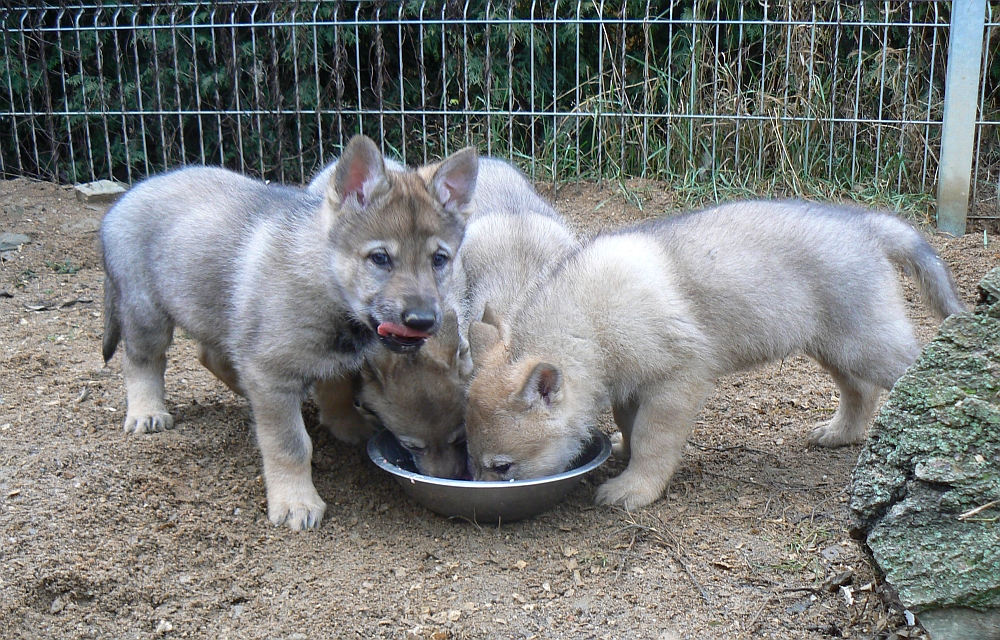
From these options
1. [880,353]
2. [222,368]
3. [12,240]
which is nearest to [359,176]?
[222,368]

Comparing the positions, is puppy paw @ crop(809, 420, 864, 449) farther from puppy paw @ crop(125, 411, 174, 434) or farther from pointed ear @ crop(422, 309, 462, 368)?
puppy paw @ crop(125, 411, 174, 434)

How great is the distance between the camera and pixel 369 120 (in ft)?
32.3

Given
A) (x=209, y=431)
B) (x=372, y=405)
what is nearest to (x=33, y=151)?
(x=209, y=431)

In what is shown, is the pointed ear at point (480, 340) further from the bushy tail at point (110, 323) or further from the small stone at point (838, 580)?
the bushy tail at point (110, 323)

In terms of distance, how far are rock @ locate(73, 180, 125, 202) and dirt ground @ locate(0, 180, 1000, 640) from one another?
420cm

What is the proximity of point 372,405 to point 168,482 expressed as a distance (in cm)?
95

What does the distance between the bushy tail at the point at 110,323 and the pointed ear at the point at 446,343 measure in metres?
1.85

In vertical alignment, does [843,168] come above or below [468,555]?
above

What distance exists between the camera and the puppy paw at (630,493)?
4109 millimetres

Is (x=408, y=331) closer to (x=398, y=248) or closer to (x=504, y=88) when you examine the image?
(x=398, y=248)

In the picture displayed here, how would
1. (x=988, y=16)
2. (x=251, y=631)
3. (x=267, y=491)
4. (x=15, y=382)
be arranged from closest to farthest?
(x=251, y=631) → (x=267, y=491) → (x=15, y=382) → (x=988, y=16)

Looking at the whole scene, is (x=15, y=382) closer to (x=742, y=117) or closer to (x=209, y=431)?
(x=209, y=431)

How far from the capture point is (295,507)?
13.0 feet

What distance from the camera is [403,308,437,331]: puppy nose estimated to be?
3590 millimetres
